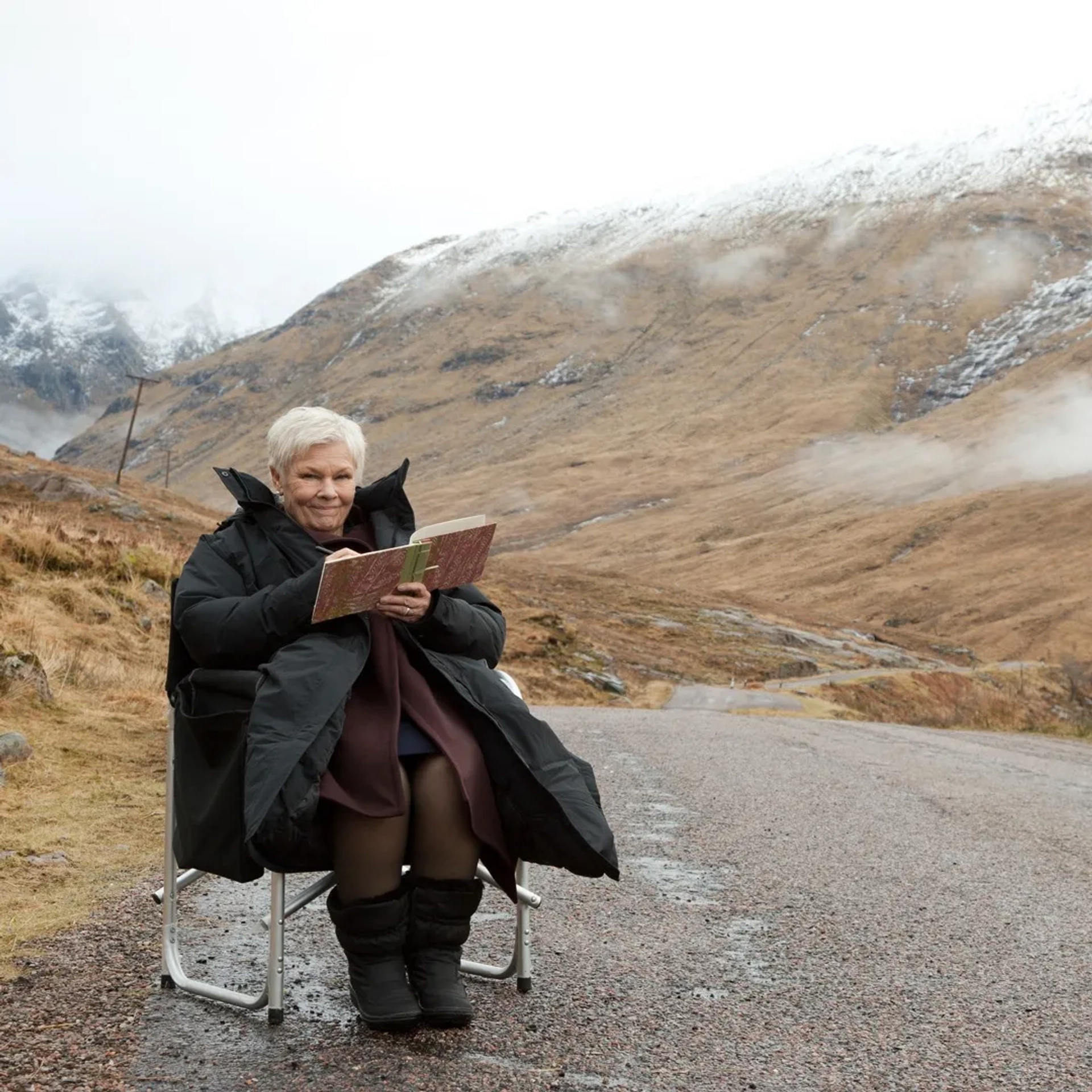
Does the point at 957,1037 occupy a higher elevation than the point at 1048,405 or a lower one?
higher

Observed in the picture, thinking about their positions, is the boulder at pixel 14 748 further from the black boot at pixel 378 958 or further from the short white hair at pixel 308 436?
the black boot at pixel 378 958

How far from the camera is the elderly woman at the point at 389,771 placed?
324 cm

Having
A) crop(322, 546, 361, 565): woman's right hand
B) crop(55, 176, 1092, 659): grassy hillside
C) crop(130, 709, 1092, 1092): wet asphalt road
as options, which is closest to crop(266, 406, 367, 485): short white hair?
crop(322, 546, 361, 565): woman's right hand

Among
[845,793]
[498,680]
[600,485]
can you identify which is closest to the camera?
[498,680]

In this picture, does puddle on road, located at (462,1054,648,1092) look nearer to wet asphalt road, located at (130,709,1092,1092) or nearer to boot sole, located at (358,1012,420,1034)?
wet asphalt road, located at (130,709,1092,1092)

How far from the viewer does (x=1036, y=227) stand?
612 feet

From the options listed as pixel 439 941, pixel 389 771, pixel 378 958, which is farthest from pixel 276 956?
pixel 389 771

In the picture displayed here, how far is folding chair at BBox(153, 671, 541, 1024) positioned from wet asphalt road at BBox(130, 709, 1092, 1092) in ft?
0.17

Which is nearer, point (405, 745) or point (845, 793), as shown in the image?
point (405, 745)

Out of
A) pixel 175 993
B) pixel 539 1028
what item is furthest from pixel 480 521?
pixel 175 993

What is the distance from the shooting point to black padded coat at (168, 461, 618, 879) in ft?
10.5

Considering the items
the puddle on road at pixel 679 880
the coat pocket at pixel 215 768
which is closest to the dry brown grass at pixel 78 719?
the coat pocket at pixel 215 768

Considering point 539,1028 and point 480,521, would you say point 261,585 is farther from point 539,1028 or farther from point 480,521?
point 539,1028

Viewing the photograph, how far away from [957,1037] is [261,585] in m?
2.39
